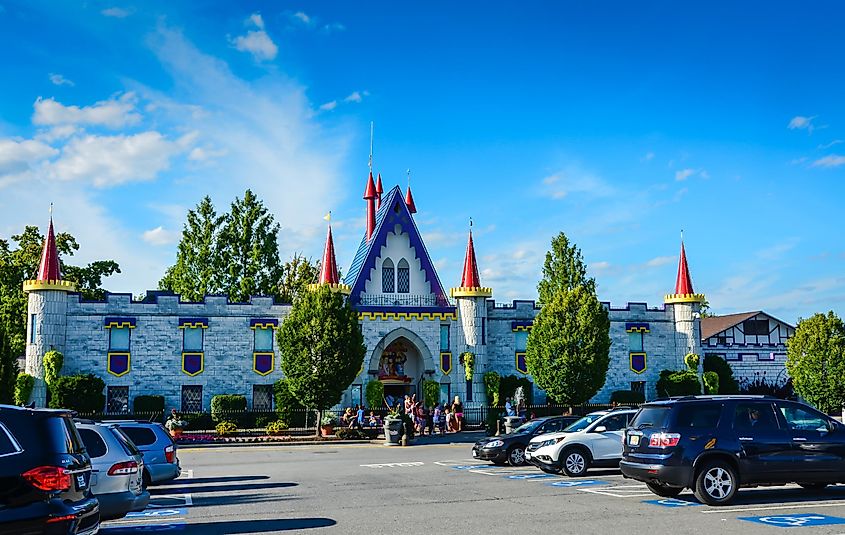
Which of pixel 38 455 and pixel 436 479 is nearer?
pixel 38 455

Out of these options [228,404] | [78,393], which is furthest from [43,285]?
[228,404]

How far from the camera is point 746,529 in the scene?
36.4ft

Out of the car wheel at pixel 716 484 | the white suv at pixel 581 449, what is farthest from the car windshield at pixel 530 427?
the car wheel at pixel 716 484

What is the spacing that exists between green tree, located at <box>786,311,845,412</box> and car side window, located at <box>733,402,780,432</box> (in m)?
21.3

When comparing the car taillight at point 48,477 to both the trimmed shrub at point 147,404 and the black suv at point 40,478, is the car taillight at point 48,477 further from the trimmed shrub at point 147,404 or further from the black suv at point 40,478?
the trimmed shrub at point 147,404

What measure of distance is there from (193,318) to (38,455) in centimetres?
3502

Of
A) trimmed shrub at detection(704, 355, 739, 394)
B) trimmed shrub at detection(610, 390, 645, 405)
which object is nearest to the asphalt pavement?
trimmed shrub at detection(610, 390, 645, 405)

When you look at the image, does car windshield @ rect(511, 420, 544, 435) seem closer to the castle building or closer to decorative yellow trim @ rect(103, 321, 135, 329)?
the castle building

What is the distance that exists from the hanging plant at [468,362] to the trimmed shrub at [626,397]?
27.2 feet

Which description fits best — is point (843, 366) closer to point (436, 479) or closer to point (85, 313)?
point (436, 479)

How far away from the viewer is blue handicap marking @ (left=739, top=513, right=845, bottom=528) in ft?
37.3

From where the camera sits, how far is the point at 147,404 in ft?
132

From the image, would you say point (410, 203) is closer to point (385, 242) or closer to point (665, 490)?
point (385, 242)

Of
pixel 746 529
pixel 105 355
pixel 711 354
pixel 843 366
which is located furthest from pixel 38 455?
pixel 711 354
